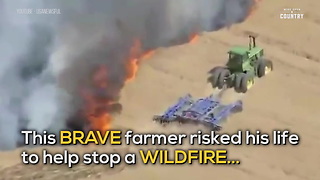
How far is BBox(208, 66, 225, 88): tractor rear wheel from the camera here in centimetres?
957

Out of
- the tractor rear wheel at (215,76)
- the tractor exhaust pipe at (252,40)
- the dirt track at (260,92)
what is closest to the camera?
the dirt track at (260,92)

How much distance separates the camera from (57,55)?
9453mm

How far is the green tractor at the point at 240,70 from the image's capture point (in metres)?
9.47

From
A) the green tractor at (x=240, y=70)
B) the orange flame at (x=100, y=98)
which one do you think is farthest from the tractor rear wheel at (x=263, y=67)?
the orange flame at (x=100, y=98)

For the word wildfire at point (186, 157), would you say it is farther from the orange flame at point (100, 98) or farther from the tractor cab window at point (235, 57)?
the tractor cab window at point (235, 57)

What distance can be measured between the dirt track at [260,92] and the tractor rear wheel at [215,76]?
0.09 m

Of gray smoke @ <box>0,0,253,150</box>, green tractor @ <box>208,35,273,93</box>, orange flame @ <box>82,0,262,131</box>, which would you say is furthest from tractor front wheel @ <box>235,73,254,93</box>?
gray smoke @ <box>0,0,253,150</box>

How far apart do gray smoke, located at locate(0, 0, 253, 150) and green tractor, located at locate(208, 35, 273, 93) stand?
3.87 ft

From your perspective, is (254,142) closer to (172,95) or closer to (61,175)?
(172,95)

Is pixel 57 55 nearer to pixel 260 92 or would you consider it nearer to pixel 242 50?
pixel 242 50

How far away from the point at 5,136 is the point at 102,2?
2.12m

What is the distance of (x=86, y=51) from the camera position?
9.59 metres

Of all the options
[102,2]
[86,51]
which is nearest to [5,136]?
[86,51]

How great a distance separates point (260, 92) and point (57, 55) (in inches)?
103
